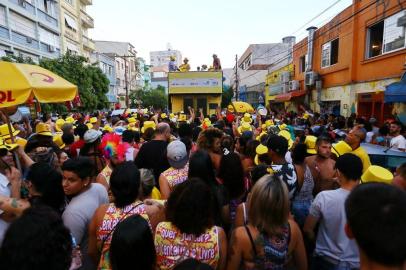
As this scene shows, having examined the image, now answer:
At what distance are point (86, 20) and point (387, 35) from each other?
1456 inches

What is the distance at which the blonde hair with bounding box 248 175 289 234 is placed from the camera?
7.09 feet

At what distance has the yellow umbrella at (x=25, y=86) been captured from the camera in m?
3.43

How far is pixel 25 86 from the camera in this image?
11.7 ft

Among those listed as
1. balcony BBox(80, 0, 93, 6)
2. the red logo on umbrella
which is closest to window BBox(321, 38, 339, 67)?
the red logo on umbrella

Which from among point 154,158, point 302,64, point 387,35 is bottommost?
point 154,158

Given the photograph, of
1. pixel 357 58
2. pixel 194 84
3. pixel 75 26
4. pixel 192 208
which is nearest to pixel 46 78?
pixel 192 208

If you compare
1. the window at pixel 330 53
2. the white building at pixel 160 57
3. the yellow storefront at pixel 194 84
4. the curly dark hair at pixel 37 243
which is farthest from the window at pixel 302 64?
the white building at pixel 160 57

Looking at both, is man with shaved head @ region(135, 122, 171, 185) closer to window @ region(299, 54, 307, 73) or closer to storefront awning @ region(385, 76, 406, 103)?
storefront awning @ region(385, 76, 406, 103)

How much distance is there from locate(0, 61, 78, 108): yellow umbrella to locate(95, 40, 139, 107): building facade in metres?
48.3

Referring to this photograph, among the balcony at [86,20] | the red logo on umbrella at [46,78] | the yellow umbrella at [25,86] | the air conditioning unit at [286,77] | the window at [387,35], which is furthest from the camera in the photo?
the balcony at [86,20]

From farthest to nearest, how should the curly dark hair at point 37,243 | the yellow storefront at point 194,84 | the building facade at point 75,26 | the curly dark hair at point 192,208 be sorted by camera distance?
the building facade at point 75,26 → the yellow storefront at point 194,84 → the curly dark hair at point 192,208 → the curly dark hair at point 37,243

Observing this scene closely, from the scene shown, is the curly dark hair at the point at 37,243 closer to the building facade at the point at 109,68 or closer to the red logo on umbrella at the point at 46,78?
the red logo on umbrella at the point at 46,78

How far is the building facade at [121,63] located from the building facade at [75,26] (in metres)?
10.8

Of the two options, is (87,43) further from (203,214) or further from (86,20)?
(203,214)
